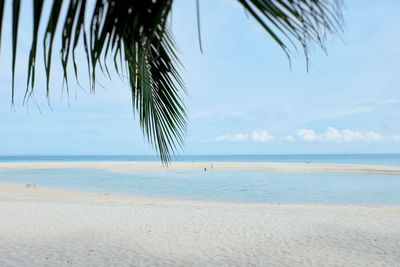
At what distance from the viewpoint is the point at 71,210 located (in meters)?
10.5

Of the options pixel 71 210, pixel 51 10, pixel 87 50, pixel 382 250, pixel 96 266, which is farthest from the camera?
pixel 71 210

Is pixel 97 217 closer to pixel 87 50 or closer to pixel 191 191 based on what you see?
pixel 87 50

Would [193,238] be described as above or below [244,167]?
below

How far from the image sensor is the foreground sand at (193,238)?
245 inches

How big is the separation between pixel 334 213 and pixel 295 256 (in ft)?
16.2

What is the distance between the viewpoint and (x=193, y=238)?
297 inches

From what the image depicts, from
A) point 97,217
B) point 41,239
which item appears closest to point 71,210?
point 97,217

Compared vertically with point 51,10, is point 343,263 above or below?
below

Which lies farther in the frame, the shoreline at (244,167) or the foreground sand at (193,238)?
the shoreline at (244,167)

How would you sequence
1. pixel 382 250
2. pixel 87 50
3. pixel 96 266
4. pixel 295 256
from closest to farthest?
1. pixel 87 50
2. pixel 96 266
3. pixel 295 256
4. pixel 382 250

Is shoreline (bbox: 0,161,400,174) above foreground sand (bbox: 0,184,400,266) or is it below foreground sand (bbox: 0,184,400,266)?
above

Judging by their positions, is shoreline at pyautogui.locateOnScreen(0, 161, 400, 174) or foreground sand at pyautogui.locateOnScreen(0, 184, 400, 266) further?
shoreline at pyautogui.locateOnScreen(0, 161, 400, 174)

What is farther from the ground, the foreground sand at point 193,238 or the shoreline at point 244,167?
the shoreline at point 244,167

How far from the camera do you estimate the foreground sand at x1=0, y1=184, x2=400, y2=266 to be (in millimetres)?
6219
